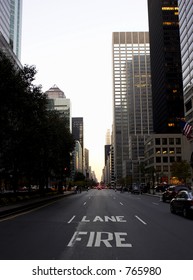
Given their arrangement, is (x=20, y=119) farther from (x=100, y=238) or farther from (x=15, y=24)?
(x=15, y=24)

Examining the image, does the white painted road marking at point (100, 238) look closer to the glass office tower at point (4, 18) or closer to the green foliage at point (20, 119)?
the green foliage at point (20, 119)

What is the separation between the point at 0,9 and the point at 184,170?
90.6 metres

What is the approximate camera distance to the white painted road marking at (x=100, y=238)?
379 inches

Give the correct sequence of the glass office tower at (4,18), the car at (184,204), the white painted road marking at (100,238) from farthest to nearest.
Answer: the glass office tower at (4,18)
the car at (184,204)
the white painted road marking at (100,238)

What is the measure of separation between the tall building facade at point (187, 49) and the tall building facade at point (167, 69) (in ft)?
150

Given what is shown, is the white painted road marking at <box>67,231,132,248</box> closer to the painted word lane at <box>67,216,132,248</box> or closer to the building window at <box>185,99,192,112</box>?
the painted word lane at <box>67,216,132,248</box>

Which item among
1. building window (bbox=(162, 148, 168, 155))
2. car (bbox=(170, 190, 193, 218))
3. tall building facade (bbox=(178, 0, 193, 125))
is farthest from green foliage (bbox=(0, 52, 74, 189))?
building window (bbox=(162, 148, 168, 155))

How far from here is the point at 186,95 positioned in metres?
100

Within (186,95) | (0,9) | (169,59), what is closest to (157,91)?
(169,59)

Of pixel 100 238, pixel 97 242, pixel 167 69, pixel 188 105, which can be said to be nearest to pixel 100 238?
pixel 100 238

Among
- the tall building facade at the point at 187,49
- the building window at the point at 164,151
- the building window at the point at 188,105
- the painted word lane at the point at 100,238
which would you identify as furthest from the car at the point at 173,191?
the building window at the point at 164,151

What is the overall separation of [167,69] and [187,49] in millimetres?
54468
